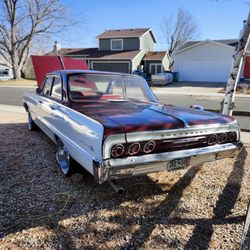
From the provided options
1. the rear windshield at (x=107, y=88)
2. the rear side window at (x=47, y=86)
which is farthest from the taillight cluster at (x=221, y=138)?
the rear side window at (x=47, y=86)

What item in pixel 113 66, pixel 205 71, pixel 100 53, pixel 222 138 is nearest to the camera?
pixel 222 138

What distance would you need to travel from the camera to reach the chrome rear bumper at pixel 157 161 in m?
2.69

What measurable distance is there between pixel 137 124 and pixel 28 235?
163cm

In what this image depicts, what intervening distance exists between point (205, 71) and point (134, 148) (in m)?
27.5

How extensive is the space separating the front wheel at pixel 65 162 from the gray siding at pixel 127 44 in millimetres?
29012

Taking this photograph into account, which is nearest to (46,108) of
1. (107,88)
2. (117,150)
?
(107,88)

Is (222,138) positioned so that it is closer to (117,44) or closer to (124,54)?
(124,54)

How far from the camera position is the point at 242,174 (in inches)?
165

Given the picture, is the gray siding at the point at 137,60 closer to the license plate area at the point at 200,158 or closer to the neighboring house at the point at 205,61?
the neighboring house at the point at 205,61

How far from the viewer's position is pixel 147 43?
110 feet

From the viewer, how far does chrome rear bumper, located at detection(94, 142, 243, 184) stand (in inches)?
106

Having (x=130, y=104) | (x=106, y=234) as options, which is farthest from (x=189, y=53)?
(x=106, y=234)

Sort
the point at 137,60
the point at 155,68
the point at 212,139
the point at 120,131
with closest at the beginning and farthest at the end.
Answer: the point at 120,131 → the point at 212,139 → the point at 137,60 → the point at 155,68

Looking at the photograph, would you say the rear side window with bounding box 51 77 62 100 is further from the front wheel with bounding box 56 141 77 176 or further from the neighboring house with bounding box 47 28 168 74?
the neighboring house with bounding box 47 28 168 74
